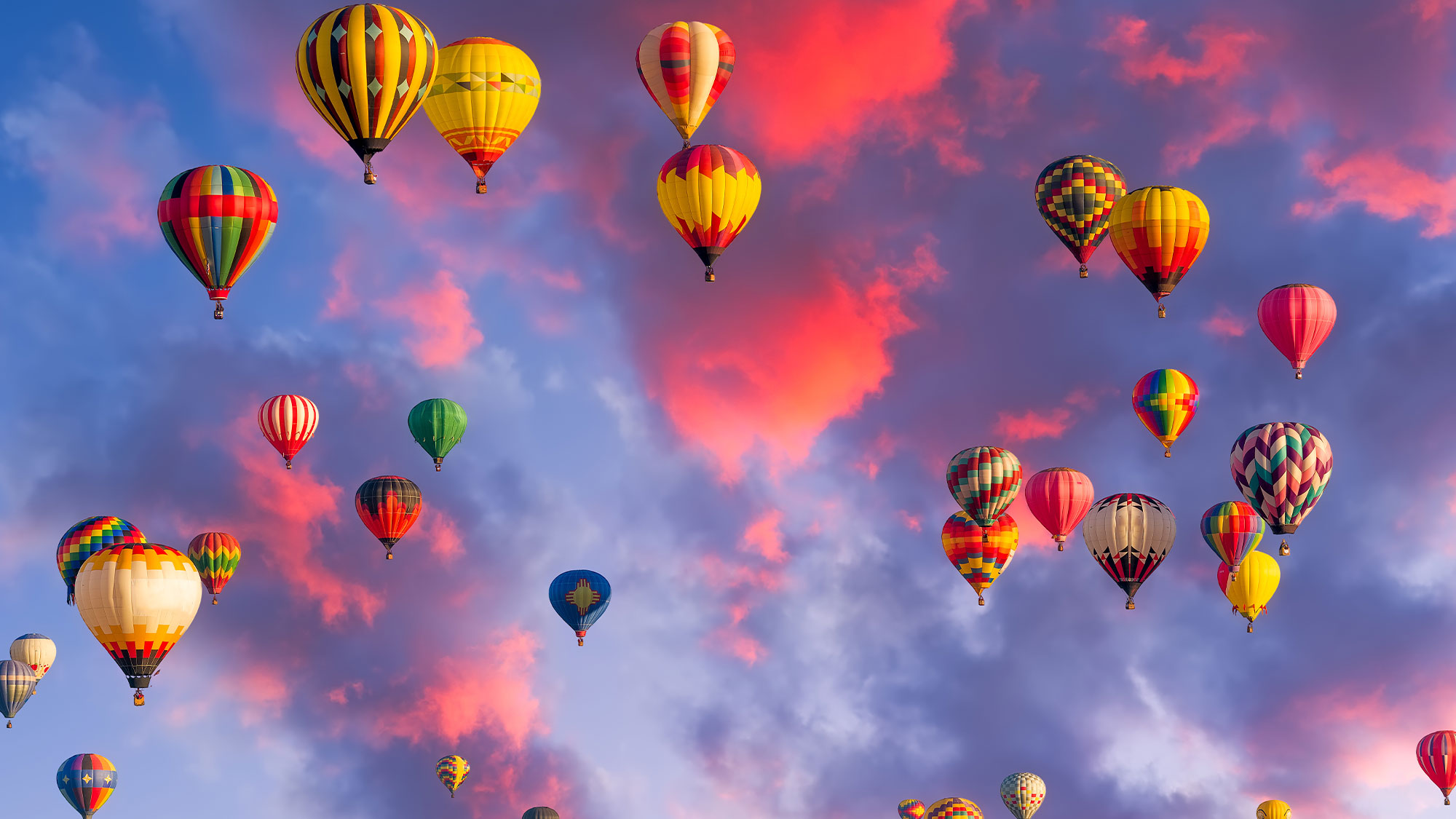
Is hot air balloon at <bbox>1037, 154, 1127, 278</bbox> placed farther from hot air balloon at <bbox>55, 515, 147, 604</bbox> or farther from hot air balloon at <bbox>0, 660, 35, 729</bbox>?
hot air balloon at <bbox>0, 660, 35, 729</bbox>

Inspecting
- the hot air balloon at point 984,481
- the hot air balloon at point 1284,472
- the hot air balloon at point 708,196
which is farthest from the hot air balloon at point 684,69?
the hot air balloon at point 1284,472

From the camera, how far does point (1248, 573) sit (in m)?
73.2

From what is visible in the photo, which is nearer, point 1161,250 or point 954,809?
point 1161,250

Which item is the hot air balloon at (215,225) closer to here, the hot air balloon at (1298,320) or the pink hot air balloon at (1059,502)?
the pink hot air balloon at (1059,502)

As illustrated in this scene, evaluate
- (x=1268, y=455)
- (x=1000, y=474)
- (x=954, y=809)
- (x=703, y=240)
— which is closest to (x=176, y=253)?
(x=703, y=240)

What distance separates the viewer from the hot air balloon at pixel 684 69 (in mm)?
58531

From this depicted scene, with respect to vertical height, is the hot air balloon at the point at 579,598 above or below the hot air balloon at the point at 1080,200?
below

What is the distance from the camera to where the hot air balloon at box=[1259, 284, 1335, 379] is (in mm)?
63719

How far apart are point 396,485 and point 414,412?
269 cm

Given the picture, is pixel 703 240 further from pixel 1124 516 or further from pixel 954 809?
pixel 954 809

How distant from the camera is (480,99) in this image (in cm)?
5722

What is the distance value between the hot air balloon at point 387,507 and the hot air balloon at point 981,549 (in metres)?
18.9

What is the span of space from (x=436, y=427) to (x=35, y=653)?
20093mm

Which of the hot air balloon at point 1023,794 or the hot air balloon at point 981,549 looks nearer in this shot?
the hot air balloon at point 981,549
